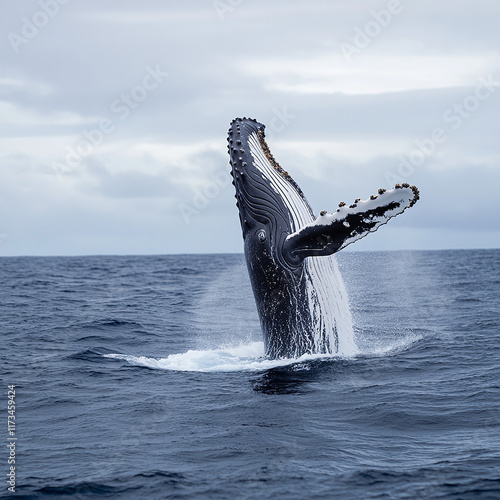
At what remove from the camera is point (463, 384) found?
11180 millimetres

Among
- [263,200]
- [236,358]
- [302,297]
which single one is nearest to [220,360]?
[236,358]

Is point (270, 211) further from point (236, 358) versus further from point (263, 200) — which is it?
point (236, 358)

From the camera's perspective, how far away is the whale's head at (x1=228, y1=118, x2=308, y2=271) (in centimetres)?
1198

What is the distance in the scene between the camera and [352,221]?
10445mm

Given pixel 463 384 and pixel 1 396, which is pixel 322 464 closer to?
pixel 463 384

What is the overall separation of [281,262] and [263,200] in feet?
3.58

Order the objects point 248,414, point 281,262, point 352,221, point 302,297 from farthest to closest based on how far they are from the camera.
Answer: point 302,297, point 281,262, point 352,221, point 248,414

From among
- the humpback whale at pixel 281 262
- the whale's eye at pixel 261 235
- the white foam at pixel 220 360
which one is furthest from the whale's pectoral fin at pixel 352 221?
the white foam at pixel 220 360

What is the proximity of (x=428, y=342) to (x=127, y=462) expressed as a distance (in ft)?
29.4

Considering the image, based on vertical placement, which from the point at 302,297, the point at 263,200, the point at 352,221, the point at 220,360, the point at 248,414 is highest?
the point at 263,200

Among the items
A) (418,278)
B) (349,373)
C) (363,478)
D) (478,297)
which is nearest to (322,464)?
(363,478)

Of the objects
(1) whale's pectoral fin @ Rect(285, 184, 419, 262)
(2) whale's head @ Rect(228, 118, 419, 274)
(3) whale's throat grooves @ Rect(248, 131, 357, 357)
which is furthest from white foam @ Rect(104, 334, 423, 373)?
(1) whale's pectoral fin @ Rect(285, 184, 419, 262)

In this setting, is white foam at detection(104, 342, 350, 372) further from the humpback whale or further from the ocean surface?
the humpback whale

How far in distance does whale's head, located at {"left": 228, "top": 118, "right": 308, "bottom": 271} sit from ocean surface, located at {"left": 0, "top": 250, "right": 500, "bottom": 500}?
82.8 inches
